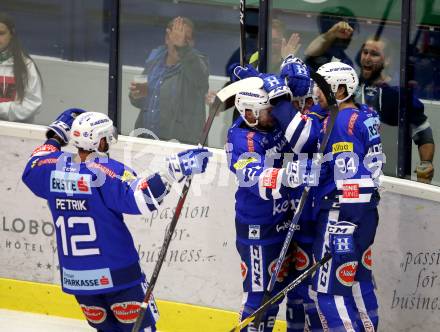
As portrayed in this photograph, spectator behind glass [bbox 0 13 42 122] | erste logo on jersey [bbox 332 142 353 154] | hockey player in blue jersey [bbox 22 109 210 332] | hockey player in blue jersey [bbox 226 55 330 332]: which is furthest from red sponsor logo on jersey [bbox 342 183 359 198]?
spectator behind glass [bbox 0 13 42 122]

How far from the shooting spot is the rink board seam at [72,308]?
7066mm

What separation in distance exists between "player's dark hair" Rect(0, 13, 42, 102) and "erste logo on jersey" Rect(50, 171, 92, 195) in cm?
187

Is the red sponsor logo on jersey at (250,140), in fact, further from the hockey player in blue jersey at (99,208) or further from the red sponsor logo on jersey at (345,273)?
the red sponsor logo on jersey at (345,273)

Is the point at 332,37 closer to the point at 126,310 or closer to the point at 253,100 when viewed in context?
the point at 253,100

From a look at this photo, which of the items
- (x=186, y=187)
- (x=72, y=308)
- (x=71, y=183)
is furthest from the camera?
(x=72, y=308)

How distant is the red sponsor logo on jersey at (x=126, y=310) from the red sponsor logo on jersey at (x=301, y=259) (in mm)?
900

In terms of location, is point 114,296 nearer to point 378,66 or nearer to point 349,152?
point 349,152

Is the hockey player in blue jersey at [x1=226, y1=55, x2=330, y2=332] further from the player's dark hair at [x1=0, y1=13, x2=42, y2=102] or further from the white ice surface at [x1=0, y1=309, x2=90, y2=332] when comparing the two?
the player's dark hair at [x1=0, y1=13, x2=42, y2=102]

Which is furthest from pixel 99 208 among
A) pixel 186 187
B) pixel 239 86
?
pixel 239 86

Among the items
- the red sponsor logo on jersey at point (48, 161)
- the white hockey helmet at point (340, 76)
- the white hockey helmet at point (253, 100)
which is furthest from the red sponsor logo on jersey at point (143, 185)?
the white hockey helmet at point (340, 76)

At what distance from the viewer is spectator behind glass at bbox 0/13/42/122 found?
7539mm

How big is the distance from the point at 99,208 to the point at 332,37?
5.66 ft

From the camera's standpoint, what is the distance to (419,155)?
665 centimetres

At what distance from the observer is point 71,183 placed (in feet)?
18.7
